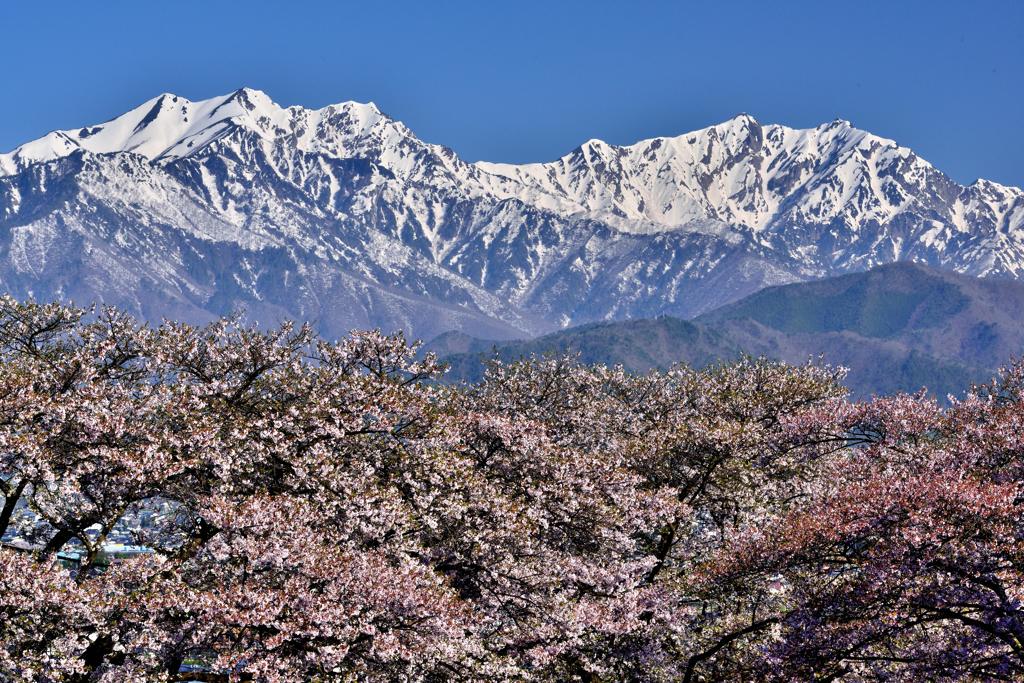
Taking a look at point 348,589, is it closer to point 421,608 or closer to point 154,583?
point 421,608

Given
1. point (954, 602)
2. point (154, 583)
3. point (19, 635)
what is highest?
point (954, 602)

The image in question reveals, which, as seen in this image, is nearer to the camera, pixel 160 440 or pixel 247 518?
pixel 247 518

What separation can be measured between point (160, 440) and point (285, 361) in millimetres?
10020

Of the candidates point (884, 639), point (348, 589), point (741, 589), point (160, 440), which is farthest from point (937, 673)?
point (160, 440)

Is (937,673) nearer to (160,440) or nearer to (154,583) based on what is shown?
(154,583)

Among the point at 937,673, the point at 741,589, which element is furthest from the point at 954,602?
the point at 741,589

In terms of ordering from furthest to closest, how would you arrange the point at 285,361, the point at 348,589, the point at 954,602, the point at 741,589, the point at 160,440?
the point at 285,361, the point at 741,589, the point at 160,440, the point at 348,589, the point at 954,602

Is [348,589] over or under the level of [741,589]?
under

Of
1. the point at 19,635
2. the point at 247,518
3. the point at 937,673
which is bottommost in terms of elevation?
the point at 19,635

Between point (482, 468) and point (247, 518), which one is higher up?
point (482, 468)

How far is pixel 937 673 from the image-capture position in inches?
1106

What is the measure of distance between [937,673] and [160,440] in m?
23.5

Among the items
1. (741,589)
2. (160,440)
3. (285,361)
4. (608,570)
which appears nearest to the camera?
(160,440)

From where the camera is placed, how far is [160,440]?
106 ft
